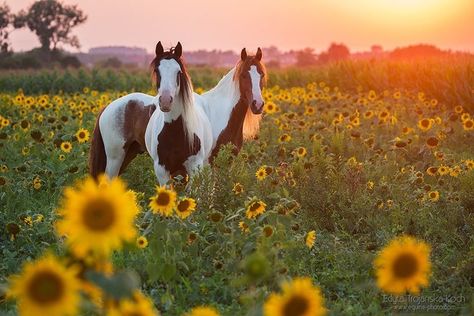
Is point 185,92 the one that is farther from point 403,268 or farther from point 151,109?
point 403,268

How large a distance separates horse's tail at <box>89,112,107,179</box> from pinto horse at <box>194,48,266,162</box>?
3.97ft

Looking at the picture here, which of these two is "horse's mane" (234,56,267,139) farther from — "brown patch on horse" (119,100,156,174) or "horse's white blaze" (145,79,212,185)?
"brown patch on horse" (119,100,156,174)

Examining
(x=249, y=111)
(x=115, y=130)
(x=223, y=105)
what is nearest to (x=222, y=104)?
(x=223, y=105)

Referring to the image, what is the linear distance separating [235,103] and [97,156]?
1.58m

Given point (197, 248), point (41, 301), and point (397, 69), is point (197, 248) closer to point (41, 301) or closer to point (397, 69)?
point (41, 301)

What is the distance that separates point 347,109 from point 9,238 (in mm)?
8025

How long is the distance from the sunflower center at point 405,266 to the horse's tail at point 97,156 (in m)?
5.17

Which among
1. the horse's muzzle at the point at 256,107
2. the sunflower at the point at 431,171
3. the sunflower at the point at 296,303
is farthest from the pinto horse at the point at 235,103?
the sunflower at the point at 296,303

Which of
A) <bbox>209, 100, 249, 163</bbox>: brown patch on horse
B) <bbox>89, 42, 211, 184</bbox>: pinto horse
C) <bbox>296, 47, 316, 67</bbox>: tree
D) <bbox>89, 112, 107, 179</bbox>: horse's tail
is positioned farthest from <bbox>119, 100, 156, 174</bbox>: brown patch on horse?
<bbox>296, 47, 316, 67</bbox>: tree

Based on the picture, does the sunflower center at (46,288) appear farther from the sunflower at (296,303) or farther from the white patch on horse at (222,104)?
the white patch on horse at (222,104)

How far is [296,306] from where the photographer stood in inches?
74.4

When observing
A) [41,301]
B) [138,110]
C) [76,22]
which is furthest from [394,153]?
[76,22]

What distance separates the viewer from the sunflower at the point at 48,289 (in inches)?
65.8

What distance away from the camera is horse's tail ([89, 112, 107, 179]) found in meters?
6.91
